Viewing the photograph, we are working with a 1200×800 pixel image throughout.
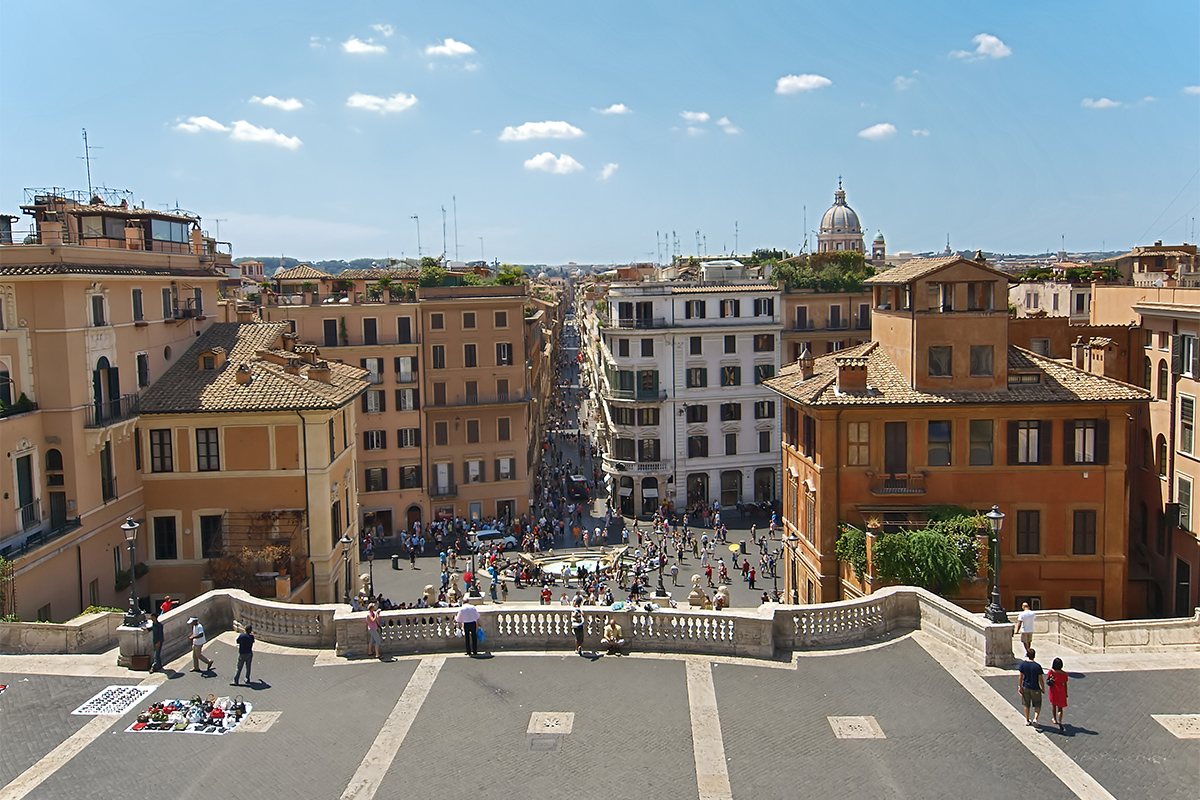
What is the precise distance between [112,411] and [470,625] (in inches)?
670

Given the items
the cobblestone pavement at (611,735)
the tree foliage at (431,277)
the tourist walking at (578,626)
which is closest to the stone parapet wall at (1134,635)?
the cobblestone pavement at (611,735)

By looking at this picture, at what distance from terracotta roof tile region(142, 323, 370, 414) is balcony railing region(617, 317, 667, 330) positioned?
2744 centimetres

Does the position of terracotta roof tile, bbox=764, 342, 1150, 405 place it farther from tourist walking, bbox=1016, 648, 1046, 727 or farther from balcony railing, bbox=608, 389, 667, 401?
balcony railing, bbox=608, 389, 667, 401

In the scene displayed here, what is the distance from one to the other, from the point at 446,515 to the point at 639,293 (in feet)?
59.6

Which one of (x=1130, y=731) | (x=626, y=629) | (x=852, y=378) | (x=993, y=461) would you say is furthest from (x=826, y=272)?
(x=1130, y=731)

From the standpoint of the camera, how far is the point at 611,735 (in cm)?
1889

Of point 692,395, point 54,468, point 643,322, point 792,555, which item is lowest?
point 792,555

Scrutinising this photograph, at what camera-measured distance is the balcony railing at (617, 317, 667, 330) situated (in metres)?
65.7

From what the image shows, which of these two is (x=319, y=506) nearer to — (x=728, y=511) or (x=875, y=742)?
(x=875, y=742)

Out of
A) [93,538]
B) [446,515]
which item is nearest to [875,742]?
[93,538]

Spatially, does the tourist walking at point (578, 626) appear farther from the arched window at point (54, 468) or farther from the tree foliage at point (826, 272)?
the tree foliage at point (826, 272)

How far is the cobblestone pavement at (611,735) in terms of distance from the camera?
1714 centimetres

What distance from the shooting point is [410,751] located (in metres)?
18.4

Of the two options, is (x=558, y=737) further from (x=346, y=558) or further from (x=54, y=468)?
(x=346, y=558)
